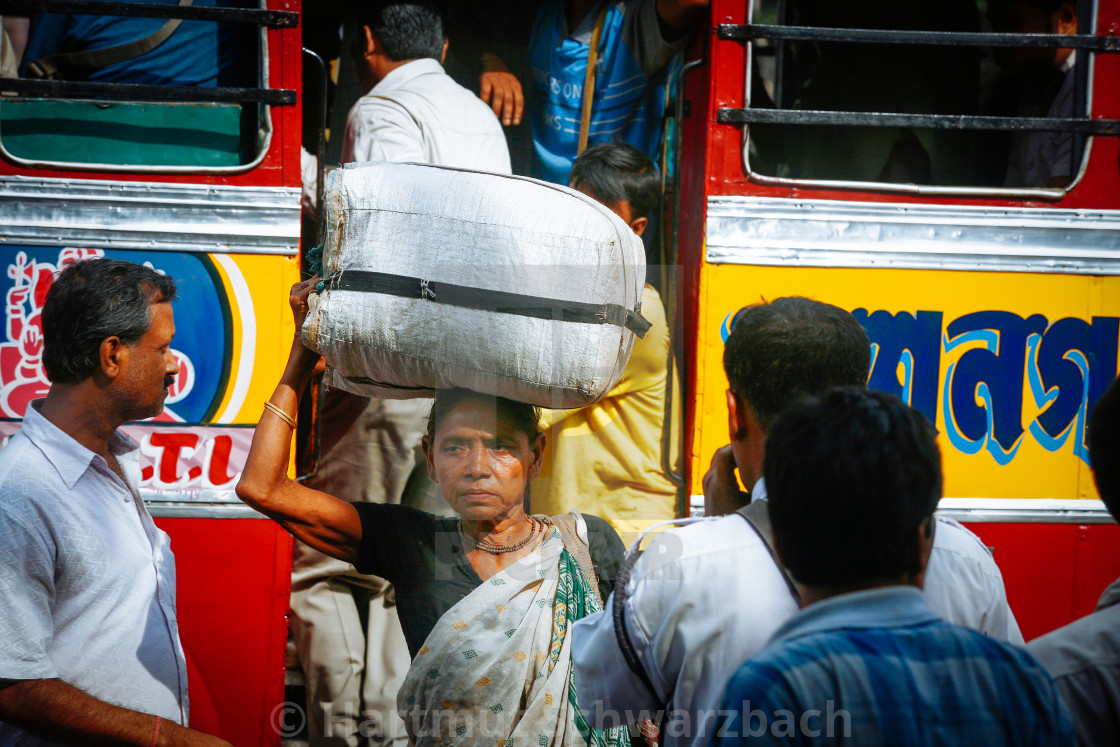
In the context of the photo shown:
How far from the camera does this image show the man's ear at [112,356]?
175 centimetres

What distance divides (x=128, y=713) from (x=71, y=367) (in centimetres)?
73

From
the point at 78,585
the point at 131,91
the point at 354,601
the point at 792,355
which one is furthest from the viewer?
the point at 354,601

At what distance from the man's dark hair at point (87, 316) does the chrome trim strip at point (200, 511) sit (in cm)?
69

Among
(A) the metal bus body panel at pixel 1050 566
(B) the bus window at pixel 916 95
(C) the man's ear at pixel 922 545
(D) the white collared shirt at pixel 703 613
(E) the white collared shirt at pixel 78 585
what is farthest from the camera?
(B) the bus window at pixel 916 95

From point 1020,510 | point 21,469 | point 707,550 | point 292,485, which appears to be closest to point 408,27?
point 292,485

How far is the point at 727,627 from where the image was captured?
1.26 meters

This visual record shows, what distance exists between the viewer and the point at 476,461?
5.77ft

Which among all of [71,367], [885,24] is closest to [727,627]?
[71,367]

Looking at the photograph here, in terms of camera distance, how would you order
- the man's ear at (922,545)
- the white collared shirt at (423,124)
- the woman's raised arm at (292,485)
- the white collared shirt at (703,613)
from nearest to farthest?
1. the man's ear at (922,545)
2. the white collared shirt at (703,613)
3. the woman's raised arm at (292,485)
4. the white collared shirt at (423,124)

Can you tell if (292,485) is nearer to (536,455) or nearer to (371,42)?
(536,455)

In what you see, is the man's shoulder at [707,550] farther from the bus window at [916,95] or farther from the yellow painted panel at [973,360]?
the bus window at [916,95]

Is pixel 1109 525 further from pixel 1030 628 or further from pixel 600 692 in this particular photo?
pixel 600 692

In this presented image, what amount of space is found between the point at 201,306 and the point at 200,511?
60 centimetres

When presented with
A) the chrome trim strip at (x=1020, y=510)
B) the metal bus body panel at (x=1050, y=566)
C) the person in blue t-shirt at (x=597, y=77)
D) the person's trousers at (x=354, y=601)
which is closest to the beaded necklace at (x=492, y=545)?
the chrome trim strip at (x=1020, y=510)
